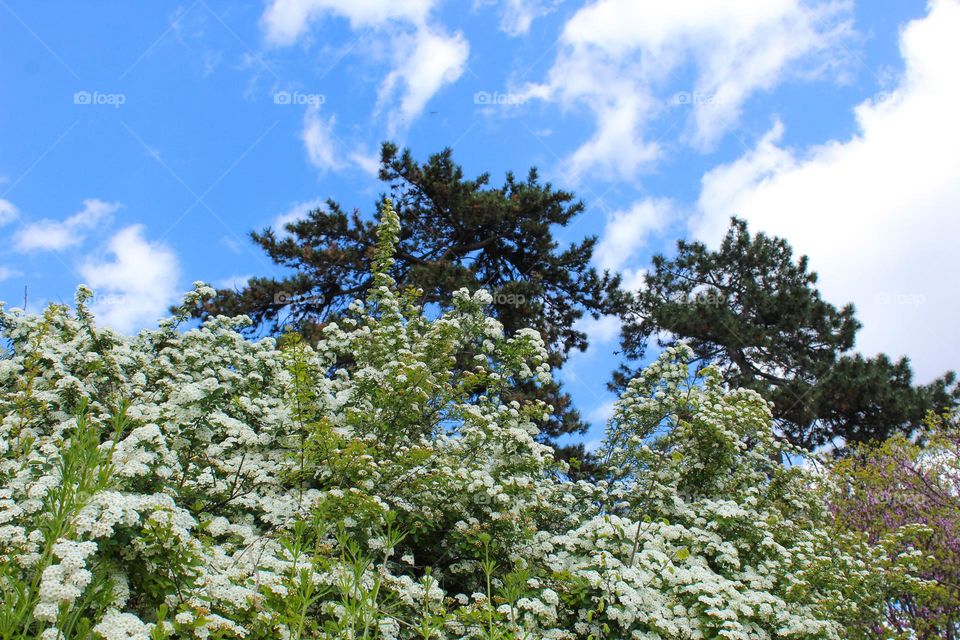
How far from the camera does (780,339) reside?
50.5 feet

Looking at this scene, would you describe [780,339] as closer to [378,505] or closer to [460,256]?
[460,256]

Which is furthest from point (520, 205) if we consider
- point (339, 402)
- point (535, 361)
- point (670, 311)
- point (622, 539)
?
→ point (622, 539)

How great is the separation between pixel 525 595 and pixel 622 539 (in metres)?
0.90

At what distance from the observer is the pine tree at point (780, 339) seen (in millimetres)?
13977

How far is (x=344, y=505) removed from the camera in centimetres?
412

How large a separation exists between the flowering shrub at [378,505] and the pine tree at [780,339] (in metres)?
8.33

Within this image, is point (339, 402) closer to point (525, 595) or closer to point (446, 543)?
point (446, 543)

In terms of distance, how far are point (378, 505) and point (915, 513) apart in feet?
26.4
